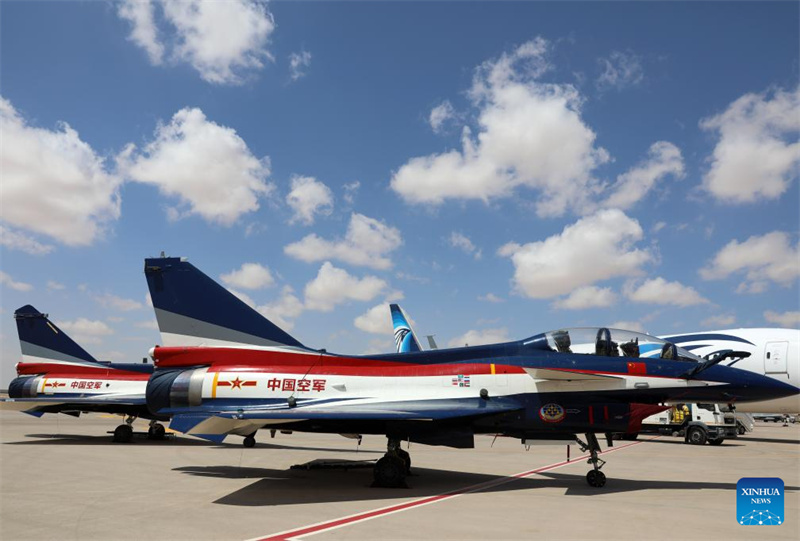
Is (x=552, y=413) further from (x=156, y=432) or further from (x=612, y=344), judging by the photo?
(x=156, y=432)

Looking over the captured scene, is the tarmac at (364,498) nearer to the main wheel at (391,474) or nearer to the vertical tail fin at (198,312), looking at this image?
the main wheel at (391,474)

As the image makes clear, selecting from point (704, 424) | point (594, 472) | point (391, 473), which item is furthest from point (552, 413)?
point (704, 424)

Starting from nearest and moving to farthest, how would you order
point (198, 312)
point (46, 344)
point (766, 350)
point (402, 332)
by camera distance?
point (198, 312), point (766, 350), point (46, 344), point (402, 332)

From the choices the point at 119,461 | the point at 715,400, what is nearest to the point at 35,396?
the point at 119,461

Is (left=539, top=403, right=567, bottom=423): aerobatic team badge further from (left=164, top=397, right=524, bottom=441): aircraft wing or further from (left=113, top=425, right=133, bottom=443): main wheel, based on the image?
(left=113, top=425, right=133, bottom=443): main wheel

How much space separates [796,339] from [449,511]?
19353 mm

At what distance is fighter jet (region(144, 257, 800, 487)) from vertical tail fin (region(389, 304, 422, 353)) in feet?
82.0

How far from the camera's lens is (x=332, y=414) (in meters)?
9.56

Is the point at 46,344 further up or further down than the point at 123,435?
further up

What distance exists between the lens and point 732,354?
35.2ft

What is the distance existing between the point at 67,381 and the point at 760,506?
898 inches

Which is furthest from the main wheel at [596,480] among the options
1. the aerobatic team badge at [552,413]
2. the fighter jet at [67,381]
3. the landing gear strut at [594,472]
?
the fighter jet at [67,381]

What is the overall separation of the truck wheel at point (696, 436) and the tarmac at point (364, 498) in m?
6.45

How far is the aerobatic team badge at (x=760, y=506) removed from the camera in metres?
7.76
